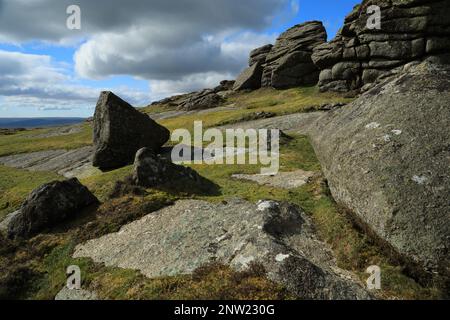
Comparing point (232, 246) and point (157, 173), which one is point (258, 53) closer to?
point (157, 173)

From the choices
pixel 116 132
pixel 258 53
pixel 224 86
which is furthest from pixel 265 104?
pixel 224 86

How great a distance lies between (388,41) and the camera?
2625 inches

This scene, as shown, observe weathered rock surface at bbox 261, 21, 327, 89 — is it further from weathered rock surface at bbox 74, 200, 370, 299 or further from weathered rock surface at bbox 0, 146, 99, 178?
weathered rock surface at bbox 74, 200, 370, 299

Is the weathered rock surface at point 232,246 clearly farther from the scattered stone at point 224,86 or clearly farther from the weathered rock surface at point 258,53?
the scattered stone at point 224,86

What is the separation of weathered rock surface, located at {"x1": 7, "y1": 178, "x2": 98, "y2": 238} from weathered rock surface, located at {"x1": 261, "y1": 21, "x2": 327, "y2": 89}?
77.9 m

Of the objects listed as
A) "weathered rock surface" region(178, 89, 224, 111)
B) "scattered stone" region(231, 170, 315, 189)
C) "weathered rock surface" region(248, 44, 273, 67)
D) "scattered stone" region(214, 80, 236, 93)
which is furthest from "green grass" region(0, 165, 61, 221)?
"scattered stone" region(214, 80, 236, 93)

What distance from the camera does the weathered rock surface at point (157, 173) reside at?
29.1 metres

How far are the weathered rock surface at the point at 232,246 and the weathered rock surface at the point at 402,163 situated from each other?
2.86 metres

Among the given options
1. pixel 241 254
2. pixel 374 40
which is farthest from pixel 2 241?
pixel 374 40

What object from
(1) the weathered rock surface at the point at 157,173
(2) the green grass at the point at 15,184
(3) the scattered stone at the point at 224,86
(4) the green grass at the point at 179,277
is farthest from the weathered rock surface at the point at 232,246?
(3) the scattered stone at the point at 224,86

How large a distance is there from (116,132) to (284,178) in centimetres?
2284

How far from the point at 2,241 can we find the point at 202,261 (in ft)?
46.9

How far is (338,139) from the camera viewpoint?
22938 millimetres
